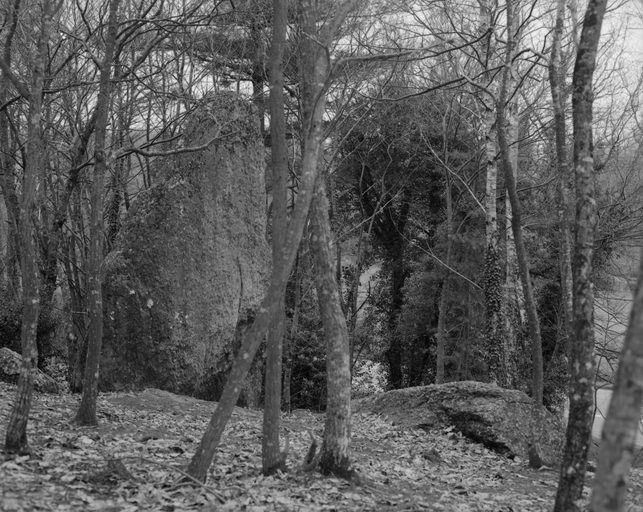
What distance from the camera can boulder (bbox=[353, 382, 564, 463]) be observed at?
31.2ft

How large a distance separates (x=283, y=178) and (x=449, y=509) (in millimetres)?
3597

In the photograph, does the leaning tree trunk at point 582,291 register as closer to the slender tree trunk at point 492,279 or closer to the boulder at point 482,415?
the boulder at point 482,415

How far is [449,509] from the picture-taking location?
6156mm

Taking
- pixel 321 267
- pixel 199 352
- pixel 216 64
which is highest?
pixel 216 64

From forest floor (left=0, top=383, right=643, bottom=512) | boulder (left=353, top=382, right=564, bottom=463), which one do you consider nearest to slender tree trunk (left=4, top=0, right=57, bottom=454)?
forest floor (left=0, top=383, right=643, bottom=512)

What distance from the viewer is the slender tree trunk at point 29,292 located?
578cm

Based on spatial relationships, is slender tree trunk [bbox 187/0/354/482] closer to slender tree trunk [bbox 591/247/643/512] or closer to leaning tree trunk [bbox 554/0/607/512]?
leaning tree trunk [bbox 554/0/607/512]

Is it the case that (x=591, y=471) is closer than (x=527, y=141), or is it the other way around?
(x=591, y=471)

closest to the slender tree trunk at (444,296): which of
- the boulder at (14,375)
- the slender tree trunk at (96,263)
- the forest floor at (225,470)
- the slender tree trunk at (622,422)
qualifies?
the forest floor at (225,470)

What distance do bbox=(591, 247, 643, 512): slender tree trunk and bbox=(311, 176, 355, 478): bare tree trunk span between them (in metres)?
3.56

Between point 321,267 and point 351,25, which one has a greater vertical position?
point 351,25

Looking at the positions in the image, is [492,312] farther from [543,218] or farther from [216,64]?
[216,64]

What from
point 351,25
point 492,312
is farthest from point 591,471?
point 351,25

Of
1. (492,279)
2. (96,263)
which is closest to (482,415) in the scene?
(492,279)
